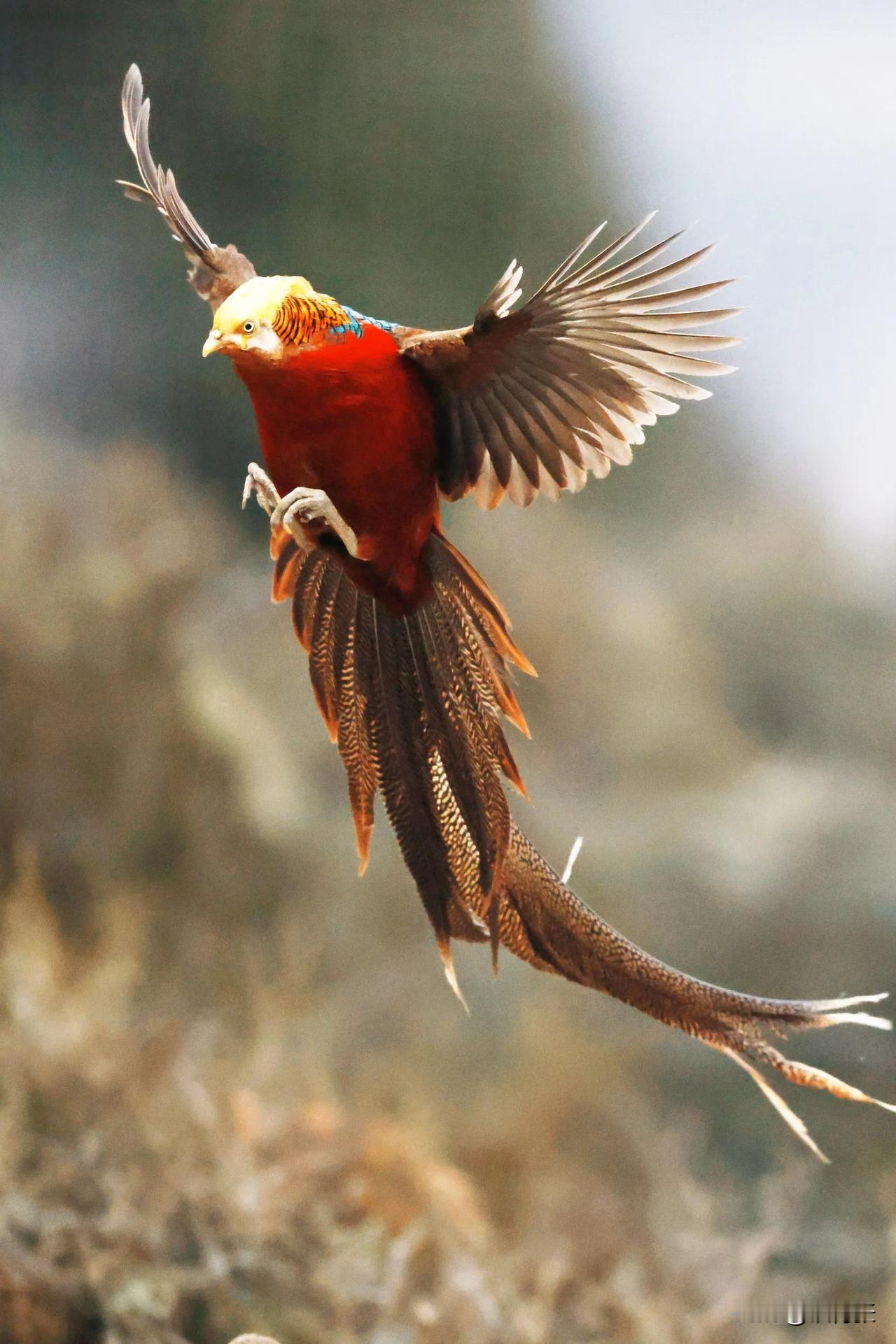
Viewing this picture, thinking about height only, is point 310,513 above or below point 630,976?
above

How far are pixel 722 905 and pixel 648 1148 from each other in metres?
0.37

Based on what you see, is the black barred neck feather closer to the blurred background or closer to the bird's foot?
the bird's foot

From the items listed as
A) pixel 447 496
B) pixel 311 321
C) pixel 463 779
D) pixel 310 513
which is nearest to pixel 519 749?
pixel 463 779

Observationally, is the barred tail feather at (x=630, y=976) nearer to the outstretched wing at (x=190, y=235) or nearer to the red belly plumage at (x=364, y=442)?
the red belly plumage at (x=364, y=442)

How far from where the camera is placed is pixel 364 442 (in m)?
1.24

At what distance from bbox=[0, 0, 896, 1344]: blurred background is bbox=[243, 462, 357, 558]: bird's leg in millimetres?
555

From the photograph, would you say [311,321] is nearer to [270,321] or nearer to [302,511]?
[270,321]

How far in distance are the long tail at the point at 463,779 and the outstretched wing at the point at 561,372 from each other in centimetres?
12

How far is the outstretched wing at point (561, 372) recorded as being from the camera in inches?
46.0

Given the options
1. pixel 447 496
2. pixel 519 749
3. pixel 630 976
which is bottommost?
pixel 630 976

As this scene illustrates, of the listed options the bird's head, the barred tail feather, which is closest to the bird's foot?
the bird's head

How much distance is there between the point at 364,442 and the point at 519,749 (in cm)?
73

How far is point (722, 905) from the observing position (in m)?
1.79

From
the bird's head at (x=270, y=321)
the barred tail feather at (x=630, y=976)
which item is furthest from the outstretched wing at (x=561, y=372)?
the barred tail feather at (x=630, y=976)
